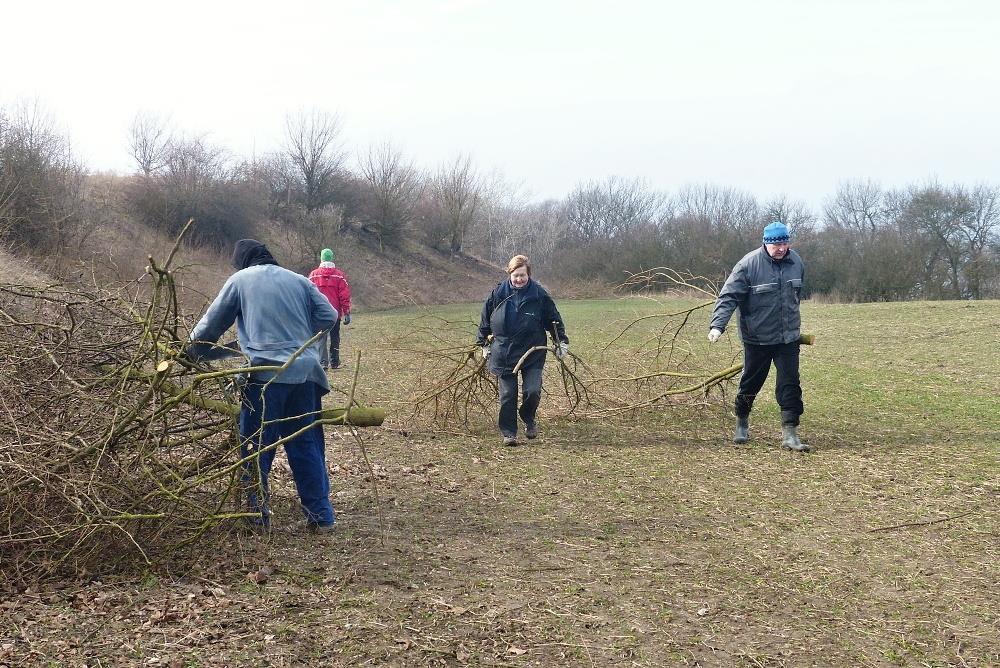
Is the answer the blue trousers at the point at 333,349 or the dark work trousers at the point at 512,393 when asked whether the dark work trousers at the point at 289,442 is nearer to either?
the dark work trousers at the point at 512,393

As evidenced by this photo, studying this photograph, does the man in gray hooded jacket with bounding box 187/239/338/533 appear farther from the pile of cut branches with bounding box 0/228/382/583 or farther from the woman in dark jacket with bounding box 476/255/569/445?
the woman in dark jacket with bounding box 476/255/569/445

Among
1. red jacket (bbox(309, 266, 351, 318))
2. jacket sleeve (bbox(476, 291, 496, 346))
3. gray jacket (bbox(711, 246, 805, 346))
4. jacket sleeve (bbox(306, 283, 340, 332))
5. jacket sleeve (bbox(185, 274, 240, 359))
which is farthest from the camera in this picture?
red jacket (bbox(309, 266, 351, 318))

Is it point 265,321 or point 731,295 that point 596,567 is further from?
point 731,295

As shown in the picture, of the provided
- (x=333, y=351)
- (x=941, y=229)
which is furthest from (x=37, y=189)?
(x=941, y=229)

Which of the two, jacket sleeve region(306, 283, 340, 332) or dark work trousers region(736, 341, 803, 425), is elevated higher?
jacket sleeve region(306, 283, 340, 332)

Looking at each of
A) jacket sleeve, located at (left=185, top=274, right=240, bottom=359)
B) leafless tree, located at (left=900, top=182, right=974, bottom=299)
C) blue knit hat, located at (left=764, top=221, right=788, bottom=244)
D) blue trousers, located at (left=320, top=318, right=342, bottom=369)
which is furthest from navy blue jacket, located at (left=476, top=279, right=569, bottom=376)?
leafless tree, located at (left=900, top=182, right=974, bottom=299)

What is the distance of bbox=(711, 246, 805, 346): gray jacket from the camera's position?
714cm

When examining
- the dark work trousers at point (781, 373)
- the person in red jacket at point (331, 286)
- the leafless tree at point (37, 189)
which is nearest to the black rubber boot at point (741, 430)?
the dark work trousers at point (781, 373)

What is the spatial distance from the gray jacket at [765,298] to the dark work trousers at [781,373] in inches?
4.1

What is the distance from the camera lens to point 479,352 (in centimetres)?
858

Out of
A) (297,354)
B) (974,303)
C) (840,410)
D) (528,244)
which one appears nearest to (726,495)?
(297,354)

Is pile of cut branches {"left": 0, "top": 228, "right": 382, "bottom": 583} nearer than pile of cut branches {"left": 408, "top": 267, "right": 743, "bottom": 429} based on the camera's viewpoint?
Yes

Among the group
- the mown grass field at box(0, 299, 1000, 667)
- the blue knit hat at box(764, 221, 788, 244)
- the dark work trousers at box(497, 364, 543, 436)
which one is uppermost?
the blue knit hat at box(764, 221, 788, 244)

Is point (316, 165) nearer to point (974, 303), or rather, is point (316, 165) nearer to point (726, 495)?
point (974, 303)
